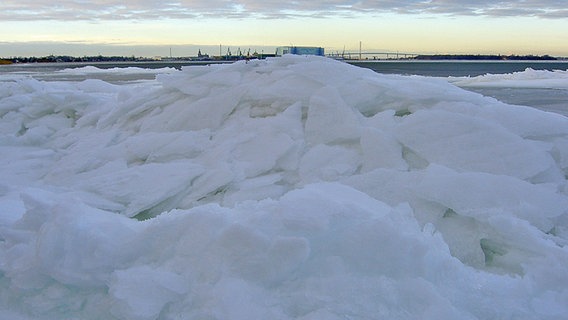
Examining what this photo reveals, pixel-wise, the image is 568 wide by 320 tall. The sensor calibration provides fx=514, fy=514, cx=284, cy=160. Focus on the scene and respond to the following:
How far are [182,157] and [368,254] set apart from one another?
2.51m

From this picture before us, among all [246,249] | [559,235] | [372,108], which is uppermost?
[372,108]

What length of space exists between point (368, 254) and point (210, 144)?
2488mm

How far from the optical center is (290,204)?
254 cm

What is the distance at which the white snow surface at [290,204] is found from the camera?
2275 mm

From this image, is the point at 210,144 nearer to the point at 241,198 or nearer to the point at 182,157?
the point at 182,157

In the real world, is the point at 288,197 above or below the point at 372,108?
below

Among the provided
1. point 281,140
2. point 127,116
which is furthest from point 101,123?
point 281,140

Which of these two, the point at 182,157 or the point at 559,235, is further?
the point at 182,157

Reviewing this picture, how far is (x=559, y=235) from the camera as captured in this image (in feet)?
10.5

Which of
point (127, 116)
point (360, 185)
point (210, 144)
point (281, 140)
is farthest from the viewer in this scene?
point (127, 116)

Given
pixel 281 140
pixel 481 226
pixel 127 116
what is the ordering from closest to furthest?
pixel 481 226 → pixel 281 140 → pixel 127 116

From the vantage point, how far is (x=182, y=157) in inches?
176

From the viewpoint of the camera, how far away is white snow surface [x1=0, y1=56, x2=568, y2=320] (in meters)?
2.28

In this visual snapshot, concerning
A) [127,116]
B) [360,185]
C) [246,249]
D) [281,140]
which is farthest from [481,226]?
[127,116]
